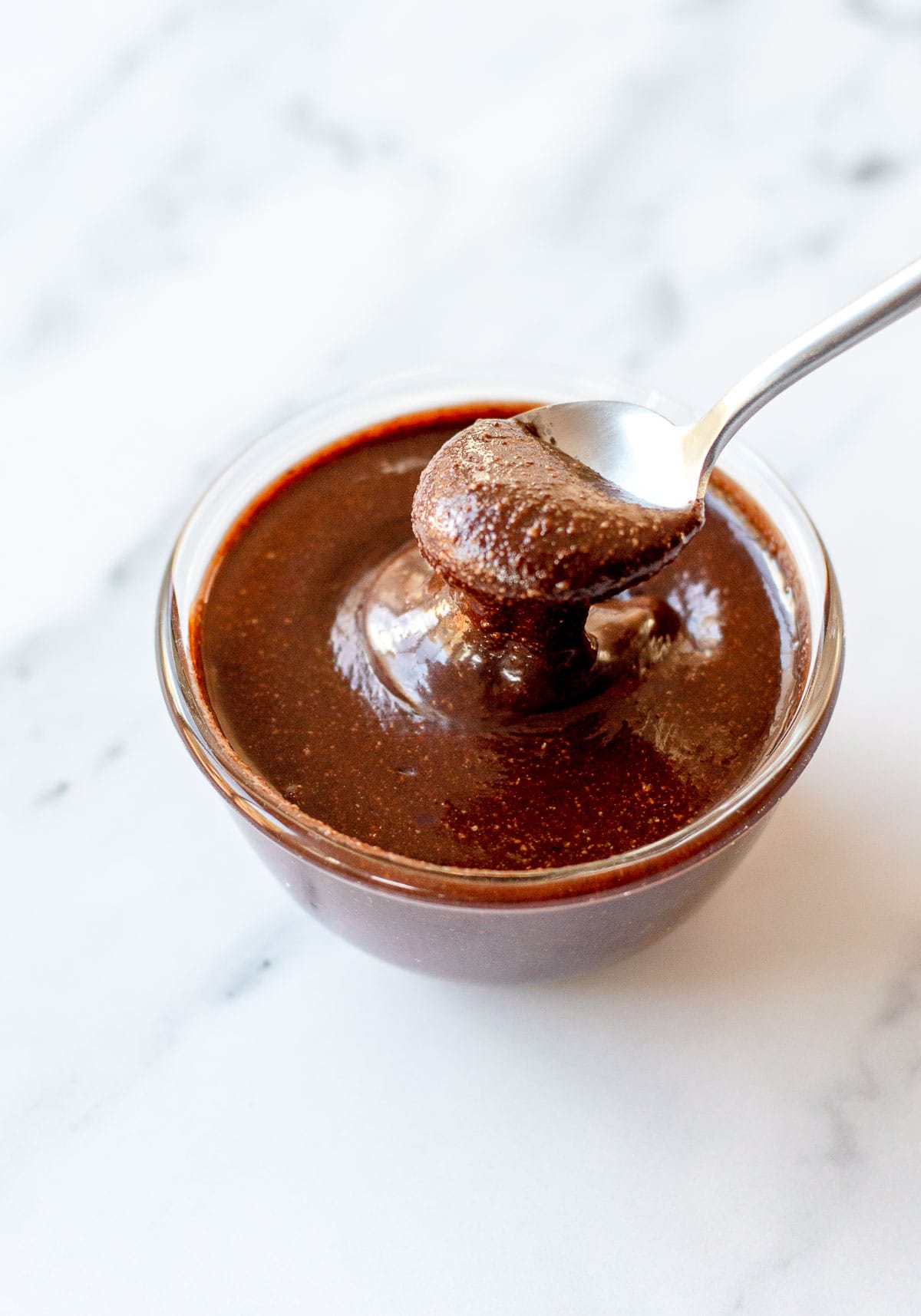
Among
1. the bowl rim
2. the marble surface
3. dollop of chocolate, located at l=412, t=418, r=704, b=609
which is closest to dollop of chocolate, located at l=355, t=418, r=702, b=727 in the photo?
dollop of chocolate, located at l=412, t=418, r=704, b=609

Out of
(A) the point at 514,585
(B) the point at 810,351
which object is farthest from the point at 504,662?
(B) the point at 810,351

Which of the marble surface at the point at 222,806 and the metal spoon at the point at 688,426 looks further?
the marble surface at the point at 222,806

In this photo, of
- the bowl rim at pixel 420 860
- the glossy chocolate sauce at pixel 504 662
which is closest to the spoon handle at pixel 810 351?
the glossy chocolate sauce at pixel 504 662

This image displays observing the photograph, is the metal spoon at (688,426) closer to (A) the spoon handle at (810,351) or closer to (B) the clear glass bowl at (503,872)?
(A) the spoon handle at (810,351)

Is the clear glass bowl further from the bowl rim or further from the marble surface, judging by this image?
the marble surface

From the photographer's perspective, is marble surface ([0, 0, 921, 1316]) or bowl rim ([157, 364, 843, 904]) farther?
marble surface ([0, 0, 921, 1316])

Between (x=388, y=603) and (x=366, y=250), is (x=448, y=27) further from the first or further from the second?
(x=388, y=603)
